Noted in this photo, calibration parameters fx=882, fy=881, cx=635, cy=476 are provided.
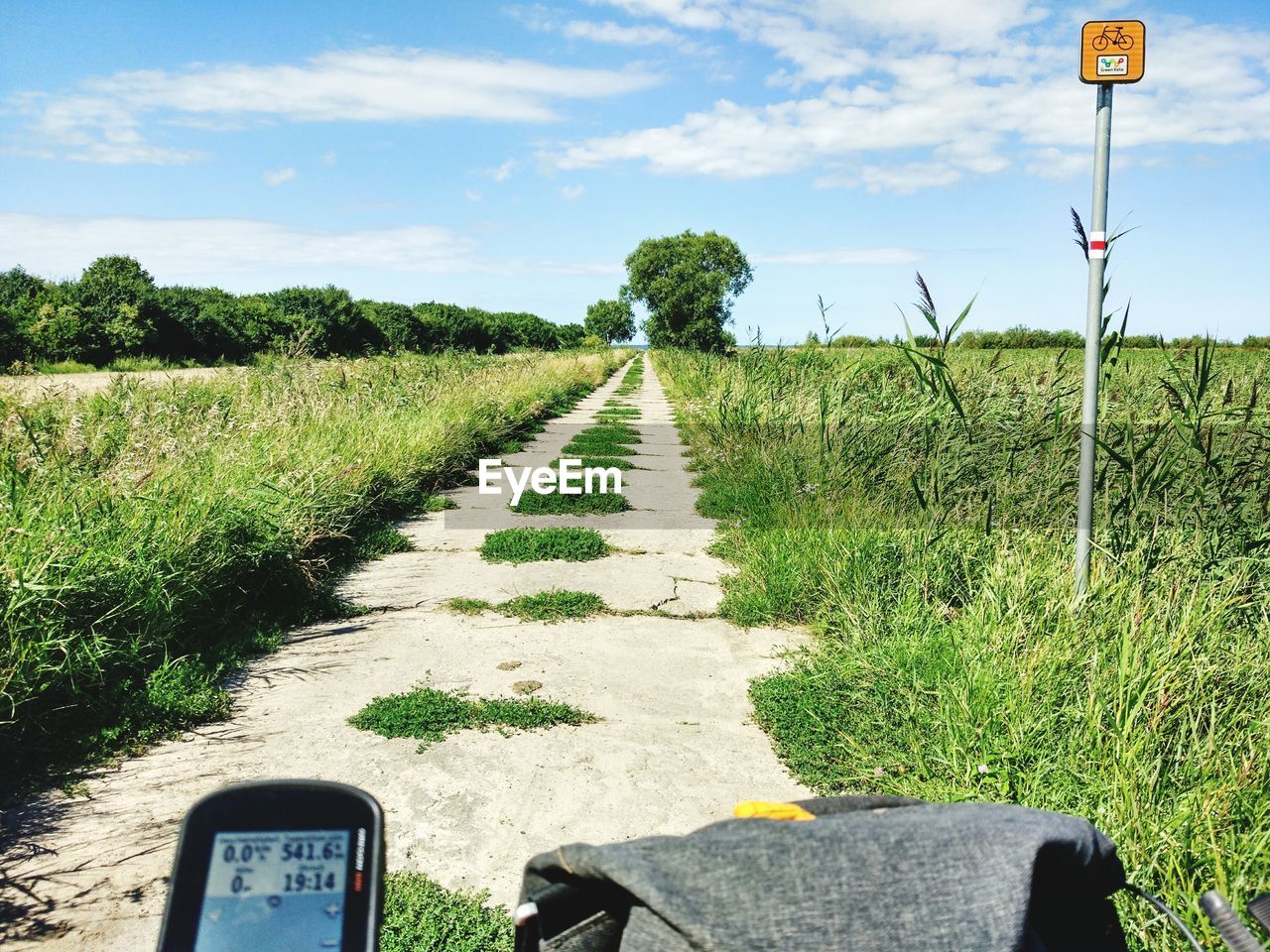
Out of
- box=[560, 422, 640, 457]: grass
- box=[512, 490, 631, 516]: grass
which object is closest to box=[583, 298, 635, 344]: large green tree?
box=[560, 422, 640, 457]: grass

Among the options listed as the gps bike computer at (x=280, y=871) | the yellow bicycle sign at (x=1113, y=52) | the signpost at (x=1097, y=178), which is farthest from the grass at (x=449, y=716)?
the yellow bicycle sign at (x=1113, y=52)

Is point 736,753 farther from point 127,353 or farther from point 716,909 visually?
point 127,353

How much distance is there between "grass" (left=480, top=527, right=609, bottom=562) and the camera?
6.45m

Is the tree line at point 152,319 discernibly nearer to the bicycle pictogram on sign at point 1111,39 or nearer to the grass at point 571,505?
the grass at point 571,505

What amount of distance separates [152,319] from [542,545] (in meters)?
28.9

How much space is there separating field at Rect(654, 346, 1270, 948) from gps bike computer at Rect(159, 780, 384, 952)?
195cm

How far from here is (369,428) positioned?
9.02m

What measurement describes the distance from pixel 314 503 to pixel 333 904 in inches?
219

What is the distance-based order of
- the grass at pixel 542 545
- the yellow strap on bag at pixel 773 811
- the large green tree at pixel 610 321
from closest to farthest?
the yellow strap on bag at pixel 773 811 → the grass at pixel 542 545 → the large green tree at pixel 610 321

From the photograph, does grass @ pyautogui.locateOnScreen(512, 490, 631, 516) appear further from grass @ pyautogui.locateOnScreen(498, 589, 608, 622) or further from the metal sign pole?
the metal sign pole

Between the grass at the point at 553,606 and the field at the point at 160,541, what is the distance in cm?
104

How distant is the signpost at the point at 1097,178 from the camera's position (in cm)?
360

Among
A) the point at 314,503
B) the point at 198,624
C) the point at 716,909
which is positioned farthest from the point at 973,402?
the point at 716,909

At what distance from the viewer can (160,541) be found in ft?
14.2
